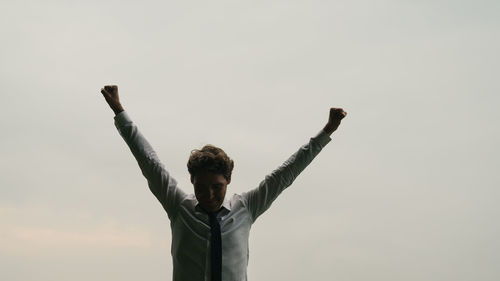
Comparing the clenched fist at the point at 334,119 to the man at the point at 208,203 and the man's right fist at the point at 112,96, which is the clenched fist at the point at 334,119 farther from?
the man's right fist at the point at 112,96

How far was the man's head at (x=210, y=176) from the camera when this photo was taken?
2791 millimetres

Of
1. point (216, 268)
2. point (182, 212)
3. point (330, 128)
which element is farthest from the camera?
point (330, 128)

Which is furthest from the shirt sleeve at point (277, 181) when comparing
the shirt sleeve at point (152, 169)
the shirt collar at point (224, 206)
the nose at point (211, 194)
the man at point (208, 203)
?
the shirt sleeve at point (152, 169)

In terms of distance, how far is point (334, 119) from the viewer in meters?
3.12

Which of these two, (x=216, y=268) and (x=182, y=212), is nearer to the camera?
(x=216, y=268)

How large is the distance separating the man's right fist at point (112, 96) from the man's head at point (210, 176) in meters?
0.49

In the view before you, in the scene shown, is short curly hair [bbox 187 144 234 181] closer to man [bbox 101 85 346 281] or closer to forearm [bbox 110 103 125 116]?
man [bbox 101 85 346 281]

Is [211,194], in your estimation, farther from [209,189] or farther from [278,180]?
[278,180]

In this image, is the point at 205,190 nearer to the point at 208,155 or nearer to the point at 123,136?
the point at 208,155

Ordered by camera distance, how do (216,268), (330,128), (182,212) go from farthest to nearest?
(330,128) < (182,212) < (216,268)

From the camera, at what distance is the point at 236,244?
9.11ft

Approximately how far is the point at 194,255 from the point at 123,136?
72 cm

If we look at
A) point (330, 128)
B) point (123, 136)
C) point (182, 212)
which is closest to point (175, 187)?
point (182, 212)

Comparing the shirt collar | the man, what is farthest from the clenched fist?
the shirt collar
